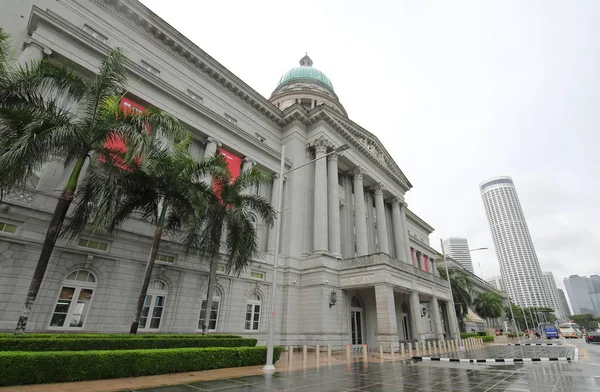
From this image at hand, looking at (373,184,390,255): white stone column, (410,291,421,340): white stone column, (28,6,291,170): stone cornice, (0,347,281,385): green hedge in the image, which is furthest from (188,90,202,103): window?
(410,291,421,340): white stone column

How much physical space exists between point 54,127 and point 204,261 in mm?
11639

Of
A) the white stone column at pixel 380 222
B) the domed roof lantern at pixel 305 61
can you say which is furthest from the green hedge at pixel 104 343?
the domed roof lantern at pixel 305 61

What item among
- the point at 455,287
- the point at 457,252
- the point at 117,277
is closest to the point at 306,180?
the point at 117,277

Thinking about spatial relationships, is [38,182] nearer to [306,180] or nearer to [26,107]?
[26,107]

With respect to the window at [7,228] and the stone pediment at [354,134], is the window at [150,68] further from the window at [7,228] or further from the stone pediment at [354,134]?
the window at [7,228]

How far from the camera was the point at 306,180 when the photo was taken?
29641mm

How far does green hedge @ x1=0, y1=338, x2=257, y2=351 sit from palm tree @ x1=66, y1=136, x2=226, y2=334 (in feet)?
4.98

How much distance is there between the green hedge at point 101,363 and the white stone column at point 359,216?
20745 mm

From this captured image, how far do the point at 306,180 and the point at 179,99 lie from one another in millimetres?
13459

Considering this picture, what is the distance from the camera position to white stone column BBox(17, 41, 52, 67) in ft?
49.9

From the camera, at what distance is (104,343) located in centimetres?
1043

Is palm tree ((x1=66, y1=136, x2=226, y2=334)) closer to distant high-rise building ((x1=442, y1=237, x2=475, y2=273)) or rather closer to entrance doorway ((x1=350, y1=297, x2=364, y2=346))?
entrance doorway ((x1=350, y1=297, x2=364, y2=346))

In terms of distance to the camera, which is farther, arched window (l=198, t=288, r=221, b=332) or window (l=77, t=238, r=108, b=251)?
arched window (l=198, t=288, r=221, b=332)

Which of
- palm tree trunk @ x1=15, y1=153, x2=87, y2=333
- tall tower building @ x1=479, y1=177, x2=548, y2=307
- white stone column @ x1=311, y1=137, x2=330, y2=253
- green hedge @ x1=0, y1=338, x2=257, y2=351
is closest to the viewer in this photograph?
green hedge @ x1=0, y1=338, x2=257, y2=351
